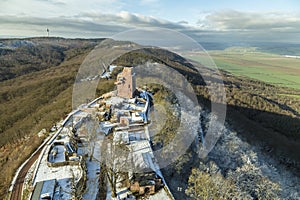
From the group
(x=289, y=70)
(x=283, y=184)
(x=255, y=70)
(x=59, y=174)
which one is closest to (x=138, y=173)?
(x=59, y=174)

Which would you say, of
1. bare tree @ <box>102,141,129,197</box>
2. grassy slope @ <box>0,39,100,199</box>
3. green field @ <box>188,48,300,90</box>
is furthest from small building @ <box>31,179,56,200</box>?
green field @ <box>188,48,300,90</box>

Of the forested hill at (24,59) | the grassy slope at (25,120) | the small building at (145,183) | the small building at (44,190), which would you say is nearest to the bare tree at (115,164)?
the small building at (145,183)

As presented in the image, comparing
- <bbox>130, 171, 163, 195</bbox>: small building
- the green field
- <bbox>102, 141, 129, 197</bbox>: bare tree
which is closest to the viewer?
<bbox>102, 141, 129, 197</bbox>: bare tree

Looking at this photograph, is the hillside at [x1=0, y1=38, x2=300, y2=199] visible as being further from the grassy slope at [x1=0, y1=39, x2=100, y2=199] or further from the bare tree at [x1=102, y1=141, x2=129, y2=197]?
the bare tree at [x1=102, y1=141, x2=129, y2=197]

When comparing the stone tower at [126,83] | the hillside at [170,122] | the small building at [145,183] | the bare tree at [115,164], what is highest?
the stone tower at [126,83]

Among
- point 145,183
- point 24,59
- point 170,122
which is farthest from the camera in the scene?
point 24,59

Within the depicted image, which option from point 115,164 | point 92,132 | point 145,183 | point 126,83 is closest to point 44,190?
point 115,164

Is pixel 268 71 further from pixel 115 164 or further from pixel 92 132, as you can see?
pixel 115 164

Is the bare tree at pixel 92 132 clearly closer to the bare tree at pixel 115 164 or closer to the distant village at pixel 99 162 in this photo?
the distant village at pixel 99 162
